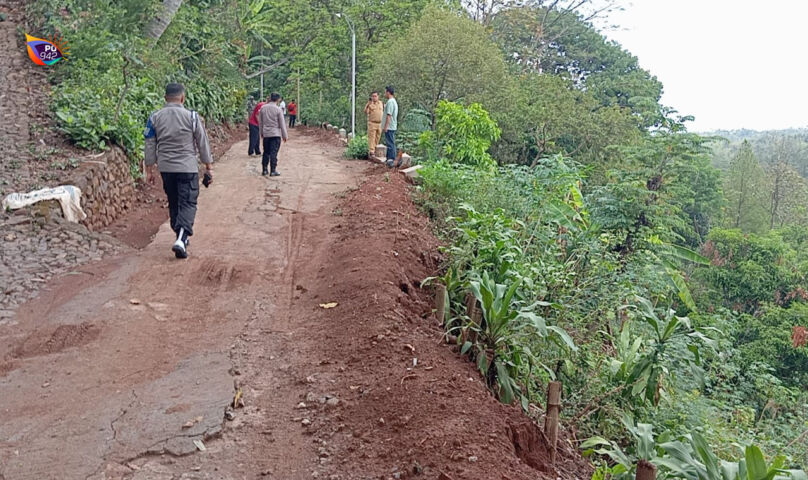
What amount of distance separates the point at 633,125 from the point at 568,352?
849 inches

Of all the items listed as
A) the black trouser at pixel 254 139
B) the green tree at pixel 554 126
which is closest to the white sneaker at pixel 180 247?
the black trouser at pixel 254 139

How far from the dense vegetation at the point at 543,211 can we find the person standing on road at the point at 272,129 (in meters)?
2.31

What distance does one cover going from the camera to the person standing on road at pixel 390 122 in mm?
12898

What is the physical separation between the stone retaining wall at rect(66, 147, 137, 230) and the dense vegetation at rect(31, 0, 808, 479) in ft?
1.33

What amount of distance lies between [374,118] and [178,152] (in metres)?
7.61

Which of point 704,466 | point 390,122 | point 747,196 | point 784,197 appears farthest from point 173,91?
point 784,197

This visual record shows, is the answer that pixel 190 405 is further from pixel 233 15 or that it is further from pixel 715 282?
pixel 715 282

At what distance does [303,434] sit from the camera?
3732 mm

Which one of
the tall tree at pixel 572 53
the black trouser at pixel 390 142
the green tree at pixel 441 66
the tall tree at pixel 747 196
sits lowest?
the tall tree at pixel 747 196

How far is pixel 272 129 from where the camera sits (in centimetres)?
1216

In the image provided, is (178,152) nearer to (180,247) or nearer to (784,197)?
(180,247)

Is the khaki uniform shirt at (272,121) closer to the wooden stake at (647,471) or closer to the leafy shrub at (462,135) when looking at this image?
the leafy shrub at (462,135)

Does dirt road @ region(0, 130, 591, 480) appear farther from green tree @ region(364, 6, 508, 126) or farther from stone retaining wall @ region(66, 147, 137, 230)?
A: green tree @ region(364, 6, 508, 126)

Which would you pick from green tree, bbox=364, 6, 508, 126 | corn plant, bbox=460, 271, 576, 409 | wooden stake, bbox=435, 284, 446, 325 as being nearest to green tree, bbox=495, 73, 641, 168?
green tree, bbox=364, 6, 508, 126
